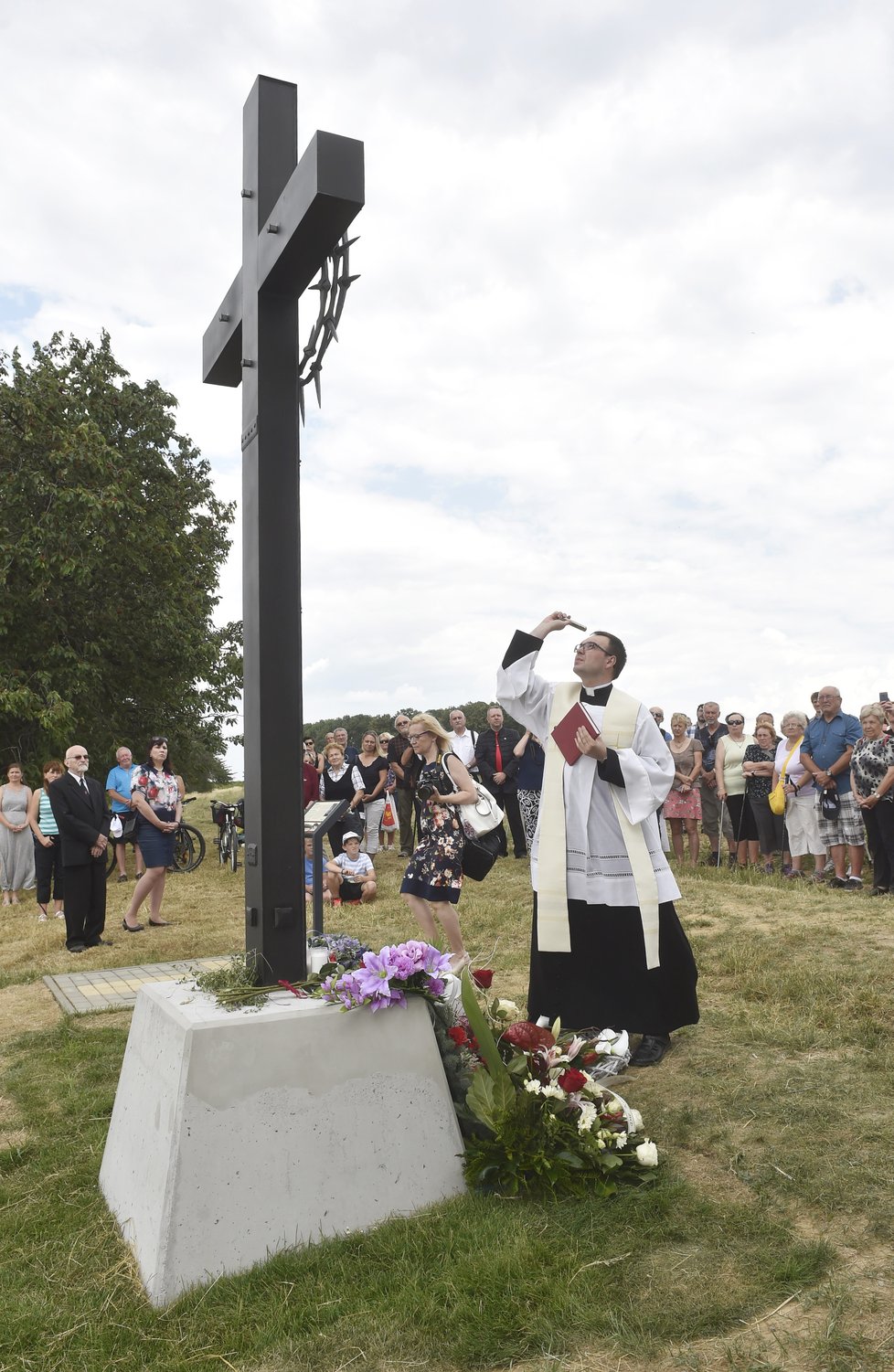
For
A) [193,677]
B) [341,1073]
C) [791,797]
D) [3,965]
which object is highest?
[193,677]

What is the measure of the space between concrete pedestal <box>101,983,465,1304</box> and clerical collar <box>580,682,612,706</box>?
6.51 ft

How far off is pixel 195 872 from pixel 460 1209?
12683 millimetres

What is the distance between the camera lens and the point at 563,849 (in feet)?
15.9

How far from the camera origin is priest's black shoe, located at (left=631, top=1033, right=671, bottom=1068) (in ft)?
16.4

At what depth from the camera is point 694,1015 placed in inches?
194

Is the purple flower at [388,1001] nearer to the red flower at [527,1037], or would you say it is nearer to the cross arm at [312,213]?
the red flower at [527,1037]

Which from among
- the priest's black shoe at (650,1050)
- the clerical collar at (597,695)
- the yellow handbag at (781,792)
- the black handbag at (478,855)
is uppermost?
the clerical collar at (597,695)

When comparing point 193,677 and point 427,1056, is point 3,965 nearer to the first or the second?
point 427,1056

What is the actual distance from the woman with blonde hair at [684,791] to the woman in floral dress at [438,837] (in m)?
5.09

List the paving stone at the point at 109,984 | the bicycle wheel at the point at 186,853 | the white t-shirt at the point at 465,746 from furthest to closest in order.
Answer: the bicycle wheel at the point at 186,853
the white t-shirt at the point at 465,746
the paving stone at the point at 109,984

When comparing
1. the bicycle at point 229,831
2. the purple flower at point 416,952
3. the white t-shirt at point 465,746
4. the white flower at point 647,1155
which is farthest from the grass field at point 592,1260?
the bicycle at point 229,831

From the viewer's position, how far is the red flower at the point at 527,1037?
3811mm

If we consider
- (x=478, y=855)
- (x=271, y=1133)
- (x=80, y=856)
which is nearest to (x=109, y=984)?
(x=80, y=856)

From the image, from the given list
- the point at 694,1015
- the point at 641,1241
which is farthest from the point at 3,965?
the point at 641,1241
